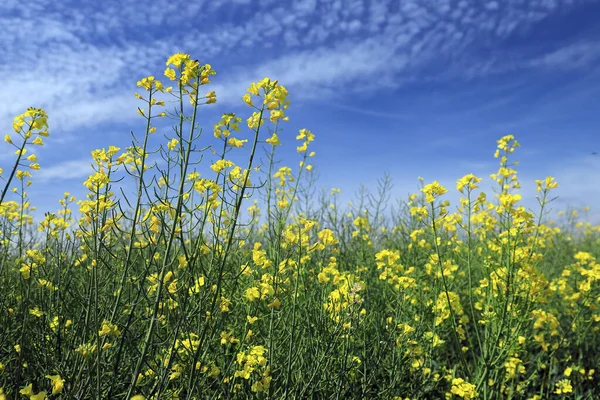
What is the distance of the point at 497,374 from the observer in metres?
3.24

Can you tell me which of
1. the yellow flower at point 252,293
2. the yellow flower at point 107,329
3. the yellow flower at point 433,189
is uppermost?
the yellow flower at point 433,189

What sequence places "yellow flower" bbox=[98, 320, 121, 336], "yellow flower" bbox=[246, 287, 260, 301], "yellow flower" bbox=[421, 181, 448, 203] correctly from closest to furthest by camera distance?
1. "yellow flower" bbox=[98, 320, 121, 336]
2. "yellow flower" bbox=[246, 287, 260, 301]
3. "yellow flower" bbox=[421, 181, 448, 203]

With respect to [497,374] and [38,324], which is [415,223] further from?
[38,324]

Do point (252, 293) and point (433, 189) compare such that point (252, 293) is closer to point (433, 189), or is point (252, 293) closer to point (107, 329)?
point (107, 329)

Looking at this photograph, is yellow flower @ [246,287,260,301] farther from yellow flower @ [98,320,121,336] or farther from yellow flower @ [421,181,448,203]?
yellow flower @ [421,181,448,203]

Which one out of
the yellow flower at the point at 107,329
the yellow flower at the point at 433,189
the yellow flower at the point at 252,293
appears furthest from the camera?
the yellow flower at the point at 433,189

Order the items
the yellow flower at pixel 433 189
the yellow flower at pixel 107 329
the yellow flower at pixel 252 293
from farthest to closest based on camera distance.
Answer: the yellow flower at pixel 433 189
the yellow flower at pixel 252 293
the yellow flower at pixel 107 329

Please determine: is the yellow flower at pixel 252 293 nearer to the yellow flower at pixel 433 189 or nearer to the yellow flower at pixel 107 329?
the yellow flower at pixel 107 329

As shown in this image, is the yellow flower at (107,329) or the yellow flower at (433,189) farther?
the yellow flower at (433,189)

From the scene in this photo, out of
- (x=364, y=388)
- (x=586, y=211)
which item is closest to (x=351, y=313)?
(x=364, y=388)

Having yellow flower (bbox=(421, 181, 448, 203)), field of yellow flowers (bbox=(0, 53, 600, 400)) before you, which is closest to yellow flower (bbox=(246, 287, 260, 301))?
field of yellow flowers (bbox=(0, 53, 600, 400))

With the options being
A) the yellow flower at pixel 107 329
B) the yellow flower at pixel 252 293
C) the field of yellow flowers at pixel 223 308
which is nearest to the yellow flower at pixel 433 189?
the field of yellow flowers at pixel 223 308

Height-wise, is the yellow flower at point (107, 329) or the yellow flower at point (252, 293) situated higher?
the yellow flower at point (252, 293)

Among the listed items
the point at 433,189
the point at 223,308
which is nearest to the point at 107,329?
the point at 223,308
